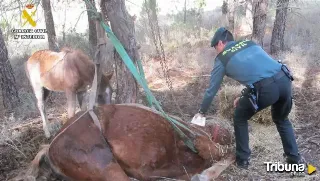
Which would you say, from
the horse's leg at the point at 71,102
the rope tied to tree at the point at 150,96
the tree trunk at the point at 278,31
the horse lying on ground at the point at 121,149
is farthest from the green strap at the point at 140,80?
the tree trunk at the point at 278,31

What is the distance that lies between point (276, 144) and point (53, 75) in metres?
3.52

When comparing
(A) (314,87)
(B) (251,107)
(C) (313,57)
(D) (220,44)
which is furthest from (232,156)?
(C) (313,57)

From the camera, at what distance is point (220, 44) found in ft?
11.8

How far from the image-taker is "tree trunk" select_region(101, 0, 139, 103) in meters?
4.11

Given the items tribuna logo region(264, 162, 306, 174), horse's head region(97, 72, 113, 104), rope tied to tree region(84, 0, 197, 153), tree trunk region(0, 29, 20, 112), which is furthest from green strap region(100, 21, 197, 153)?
tree trunk region(0, 29, 20, 112)

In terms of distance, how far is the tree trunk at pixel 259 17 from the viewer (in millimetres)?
6664

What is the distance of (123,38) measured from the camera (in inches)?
163

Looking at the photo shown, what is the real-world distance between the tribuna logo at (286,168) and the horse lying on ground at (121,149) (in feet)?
2.58

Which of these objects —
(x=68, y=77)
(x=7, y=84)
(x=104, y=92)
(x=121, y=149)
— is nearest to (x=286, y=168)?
(x=121, y=149)

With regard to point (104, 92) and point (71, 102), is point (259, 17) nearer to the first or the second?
point (104, 92)

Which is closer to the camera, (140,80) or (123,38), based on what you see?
(140,80)

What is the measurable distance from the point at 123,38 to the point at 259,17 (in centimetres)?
382

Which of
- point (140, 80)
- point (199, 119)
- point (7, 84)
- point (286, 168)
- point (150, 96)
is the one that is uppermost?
point (140, 80)

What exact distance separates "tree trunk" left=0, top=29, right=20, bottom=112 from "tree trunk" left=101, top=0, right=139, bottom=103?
154 inches
